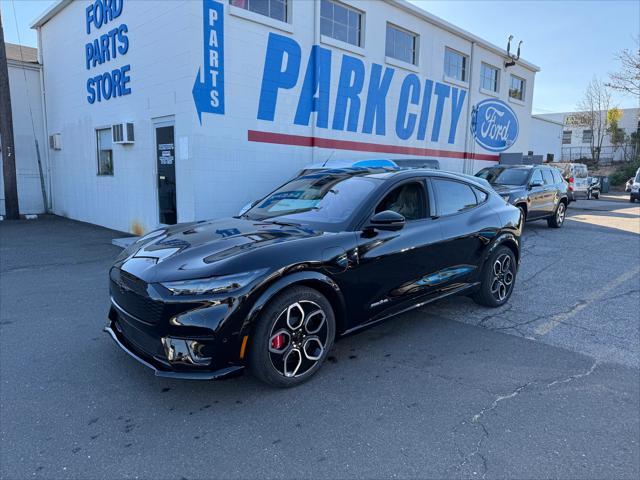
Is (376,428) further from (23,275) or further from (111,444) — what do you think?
(23,275)

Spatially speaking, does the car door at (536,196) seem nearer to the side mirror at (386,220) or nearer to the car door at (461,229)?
the car door at (461,229)

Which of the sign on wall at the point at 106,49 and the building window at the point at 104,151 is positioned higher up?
the sign on wall at the point at 106,49

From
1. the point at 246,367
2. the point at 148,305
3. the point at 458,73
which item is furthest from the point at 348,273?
the point at 458,73

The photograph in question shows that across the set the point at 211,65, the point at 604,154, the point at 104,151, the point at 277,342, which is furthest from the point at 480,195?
the point at 604,154

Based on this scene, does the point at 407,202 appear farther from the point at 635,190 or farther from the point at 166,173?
the point at 635,190

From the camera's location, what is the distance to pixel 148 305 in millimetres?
3006

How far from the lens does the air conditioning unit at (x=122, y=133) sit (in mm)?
10188

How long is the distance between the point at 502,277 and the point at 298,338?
3162 millimetres

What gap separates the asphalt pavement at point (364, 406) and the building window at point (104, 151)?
7186mm

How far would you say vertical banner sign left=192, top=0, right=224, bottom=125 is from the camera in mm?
8500

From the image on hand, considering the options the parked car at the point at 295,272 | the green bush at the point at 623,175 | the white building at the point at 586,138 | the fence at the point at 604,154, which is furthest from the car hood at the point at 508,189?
the fence at the point at 604,154

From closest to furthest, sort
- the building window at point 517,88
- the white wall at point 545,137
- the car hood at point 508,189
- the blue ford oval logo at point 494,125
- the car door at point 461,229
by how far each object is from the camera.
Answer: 1. the car door at point 461,229
2. the car hood at point 508,189
3. the blue ford oval logo at point 494,125
4. the building window at point 517,88
5. the white wall at point 545,137

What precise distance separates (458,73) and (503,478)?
16351mm

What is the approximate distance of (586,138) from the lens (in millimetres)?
50781
